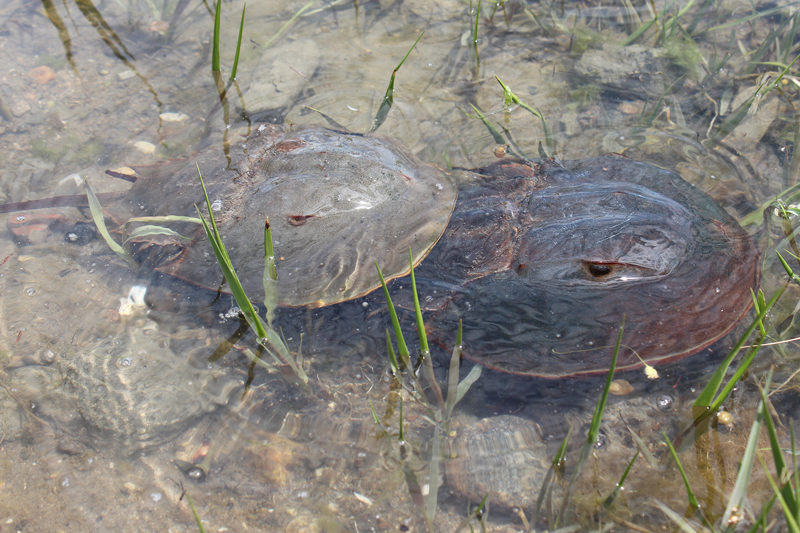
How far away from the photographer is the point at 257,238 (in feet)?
8.91

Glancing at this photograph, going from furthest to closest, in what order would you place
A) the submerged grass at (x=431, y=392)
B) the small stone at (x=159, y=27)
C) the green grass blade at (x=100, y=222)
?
the small stone at (x=159, y=27), the green grass blade at (x=100, y=222), the submerged grass at (x=431, y=392)

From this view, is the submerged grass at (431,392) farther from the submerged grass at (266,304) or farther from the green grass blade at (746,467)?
the green grass blade at (746,467)

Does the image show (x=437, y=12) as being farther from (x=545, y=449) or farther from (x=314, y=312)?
(x=545, y=449)

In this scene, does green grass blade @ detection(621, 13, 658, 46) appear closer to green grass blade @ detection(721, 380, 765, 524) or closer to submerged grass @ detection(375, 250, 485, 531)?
submerged grass @ detection(375, 250, 485, 531)

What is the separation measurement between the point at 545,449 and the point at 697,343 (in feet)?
2.61

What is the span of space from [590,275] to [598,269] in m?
0.04

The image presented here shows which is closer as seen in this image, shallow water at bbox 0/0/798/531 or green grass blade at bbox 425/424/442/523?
green grass blade at bbox 425/424/442/523

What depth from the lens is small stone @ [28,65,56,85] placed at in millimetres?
4512

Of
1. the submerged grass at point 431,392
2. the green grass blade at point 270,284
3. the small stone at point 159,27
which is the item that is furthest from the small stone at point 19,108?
the submerged grass at point 431,392

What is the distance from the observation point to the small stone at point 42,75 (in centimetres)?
451

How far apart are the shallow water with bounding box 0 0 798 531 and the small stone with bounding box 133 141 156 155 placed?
21 millimetres

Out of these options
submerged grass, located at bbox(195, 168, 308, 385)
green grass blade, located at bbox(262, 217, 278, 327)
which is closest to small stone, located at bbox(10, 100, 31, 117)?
submerged grass, located at bbox(195, 168, 308, 385)

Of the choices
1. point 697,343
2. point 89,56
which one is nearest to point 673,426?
point 697,343

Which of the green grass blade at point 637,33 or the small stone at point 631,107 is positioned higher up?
the green grass blade at point 637,33
